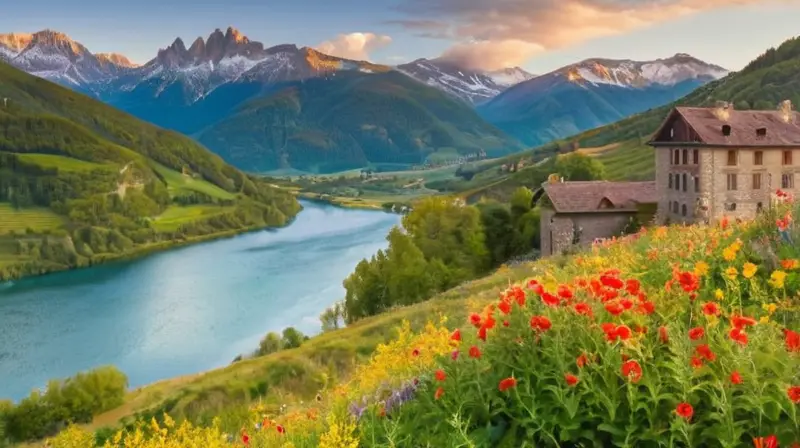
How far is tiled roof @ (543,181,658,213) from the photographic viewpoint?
54000 millimetres

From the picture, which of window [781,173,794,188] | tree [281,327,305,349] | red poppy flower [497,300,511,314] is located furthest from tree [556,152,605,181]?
red poppy flower [497,300,511,314]

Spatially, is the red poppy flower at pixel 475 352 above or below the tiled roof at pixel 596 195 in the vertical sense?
above

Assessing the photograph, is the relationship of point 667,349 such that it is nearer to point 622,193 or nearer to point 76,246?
point 622,193

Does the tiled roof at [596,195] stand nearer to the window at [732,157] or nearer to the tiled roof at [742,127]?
the window at [732,157]

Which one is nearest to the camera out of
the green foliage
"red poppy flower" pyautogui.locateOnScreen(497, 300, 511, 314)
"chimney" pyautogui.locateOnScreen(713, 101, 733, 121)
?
"red poppy flower" pyautogui.locateOnScreen(497, 300, 511, 314)

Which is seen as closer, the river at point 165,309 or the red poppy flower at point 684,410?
the red poppy flower at point 684,410

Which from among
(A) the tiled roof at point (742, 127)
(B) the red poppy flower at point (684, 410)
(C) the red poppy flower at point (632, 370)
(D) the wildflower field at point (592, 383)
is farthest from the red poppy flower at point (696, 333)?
(A) the tiled roof at point (742, 127)

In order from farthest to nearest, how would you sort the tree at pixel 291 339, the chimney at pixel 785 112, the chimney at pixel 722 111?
the tree at pixel 291 339, the chimney at pixel 785 112, the chimney at pixel 722 111

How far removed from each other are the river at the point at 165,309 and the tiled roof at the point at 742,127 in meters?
49.3

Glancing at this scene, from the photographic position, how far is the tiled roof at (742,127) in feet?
153

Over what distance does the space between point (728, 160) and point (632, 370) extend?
45365mm

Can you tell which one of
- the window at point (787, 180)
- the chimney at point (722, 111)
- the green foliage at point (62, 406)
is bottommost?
the green foliage at point (62, 406)

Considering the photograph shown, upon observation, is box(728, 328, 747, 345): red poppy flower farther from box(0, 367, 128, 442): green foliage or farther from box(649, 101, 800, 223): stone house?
box(0, 367, 128, 442): green foliage

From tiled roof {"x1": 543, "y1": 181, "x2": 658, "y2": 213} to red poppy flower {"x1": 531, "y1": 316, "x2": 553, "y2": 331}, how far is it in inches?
1924
